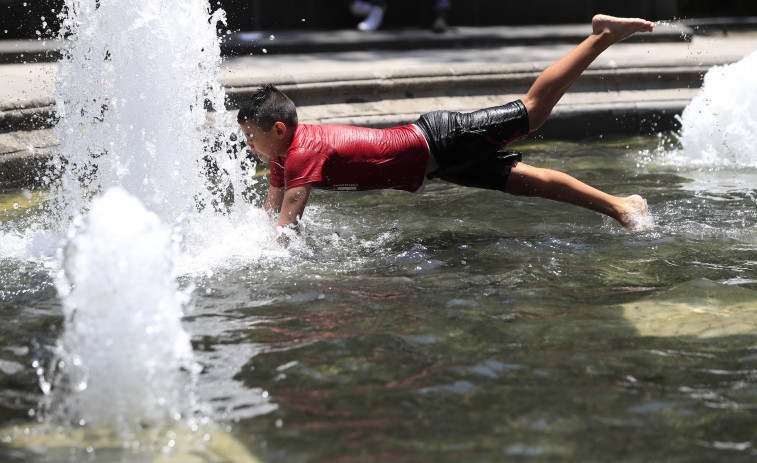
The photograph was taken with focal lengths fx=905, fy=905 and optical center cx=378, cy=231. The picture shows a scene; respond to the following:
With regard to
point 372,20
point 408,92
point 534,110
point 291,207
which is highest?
point 372,20

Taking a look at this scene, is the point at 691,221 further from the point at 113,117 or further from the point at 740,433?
the point at 113,117

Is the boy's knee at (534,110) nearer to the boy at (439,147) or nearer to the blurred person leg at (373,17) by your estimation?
the boy at (439,147)

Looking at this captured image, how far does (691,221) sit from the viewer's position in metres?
4.85

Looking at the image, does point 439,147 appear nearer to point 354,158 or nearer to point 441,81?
point 354,158

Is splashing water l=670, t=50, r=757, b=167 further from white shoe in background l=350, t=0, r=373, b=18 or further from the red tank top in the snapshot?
white shoe in background l=350, t=0, r=373, b=18

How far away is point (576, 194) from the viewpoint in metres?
4.69

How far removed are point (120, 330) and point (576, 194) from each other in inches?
109

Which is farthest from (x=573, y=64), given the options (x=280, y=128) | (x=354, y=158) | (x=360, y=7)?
(x=360, y=7)

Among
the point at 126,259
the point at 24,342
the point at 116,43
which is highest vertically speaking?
the point at 116,43

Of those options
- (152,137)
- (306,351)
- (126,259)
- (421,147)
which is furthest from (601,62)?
(126,259)

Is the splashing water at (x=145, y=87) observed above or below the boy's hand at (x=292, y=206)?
above

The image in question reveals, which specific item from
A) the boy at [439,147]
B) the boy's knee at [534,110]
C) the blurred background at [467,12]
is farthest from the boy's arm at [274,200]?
the blurred background at [467,12]

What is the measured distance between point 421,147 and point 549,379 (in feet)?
6.44

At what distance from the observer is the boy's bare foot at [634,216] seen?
183 inches
